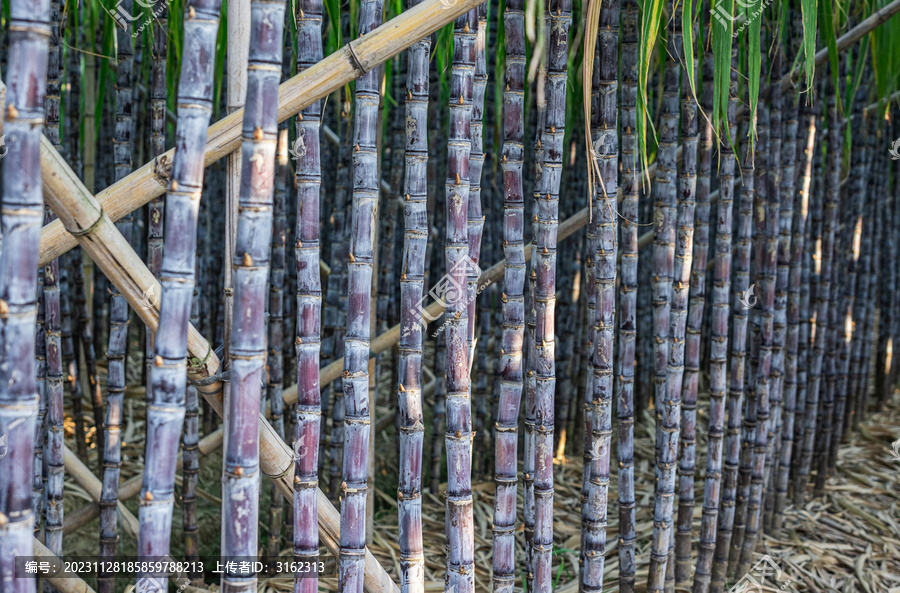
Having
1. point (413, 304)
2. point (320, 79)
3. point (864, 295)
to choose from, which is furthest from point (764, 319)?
point (320, 79)

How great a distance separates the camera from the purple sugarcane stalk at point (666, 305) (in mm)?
1609

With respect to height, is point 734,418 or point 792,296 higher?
point 792,296

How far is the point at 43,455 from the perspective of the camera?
1638 mm

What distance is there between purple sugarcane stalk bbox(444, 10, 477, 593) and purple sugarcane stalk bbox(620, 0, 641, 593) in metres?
0.50

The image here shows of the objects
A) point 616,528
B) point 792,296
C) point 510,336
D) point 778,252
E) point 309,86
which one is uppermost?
point 309,86

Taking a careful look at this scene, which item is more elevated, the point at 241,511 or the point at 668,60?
the point at 668,60

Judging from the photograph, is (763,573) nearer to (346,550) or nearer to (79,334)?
(346,550)

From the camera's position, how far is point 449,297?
1202 millimetres

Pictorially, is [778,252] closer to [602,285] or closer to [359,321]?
[602,285]

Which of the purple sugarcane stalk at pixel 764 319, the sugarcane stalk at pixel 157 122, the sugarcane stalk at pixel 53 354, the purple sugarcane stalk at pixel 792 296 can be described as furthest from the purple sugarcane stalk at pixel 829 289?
the sugarcane stalk at pixel 53 354

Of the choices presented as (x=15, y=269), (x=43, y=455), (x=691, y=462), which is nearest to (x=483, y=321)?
(x=691, y=462)

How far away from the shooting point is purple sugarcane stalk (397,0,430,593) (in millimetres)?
1161

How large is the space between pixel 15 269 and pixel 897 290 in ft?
12.3

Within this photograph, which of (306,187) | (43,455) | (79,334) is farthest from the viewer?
(79,334)
